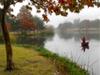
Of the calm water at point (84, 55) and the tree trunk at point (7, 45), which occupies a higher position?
the tree trunk at point (7, 45)

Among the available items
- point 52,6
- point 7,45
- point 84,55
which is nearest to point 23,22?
point 84,55

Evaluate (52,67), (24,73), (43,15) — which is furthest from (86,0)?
(52,67)

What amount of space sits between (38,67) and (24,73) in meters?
1.99

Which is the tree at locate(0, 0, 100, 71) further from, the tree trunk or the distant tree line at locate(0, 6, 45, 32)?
the distant tree line at locate(0, 6, 45, 32)

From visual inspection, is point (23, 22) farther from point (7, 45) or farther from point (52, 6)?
point (52, 6)

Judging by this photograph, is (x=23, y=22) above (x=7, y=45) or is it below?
below

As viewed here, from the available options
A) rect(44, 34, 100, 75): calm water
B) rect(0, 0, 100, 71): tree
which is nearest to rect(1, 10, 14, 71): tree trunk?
rect(0, 0, 100, 71): tree

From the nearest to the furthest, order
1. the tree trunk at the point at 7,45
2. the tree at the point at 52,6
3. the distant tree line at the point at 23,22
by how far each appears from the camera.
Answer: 1. the tree at the point at 52,6
2. the tree trunk at the point at 7,45
3. the distant tree line at the point at 23,22

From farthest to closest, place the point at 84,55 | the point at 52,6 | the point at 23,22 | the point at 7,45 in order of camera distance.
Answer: the point at 23,22
the point at 84,55
the point at 7,45
the point at 52,6

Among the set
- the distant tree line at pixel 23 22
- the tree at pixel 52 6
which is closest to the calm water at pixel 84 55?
the tree at pixel 52 6

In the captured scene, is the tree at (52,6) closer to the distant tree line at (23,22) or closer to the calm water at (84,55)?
the calm water at (84,55)

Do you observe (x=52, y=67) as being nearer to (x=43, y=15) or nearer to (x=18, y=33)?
(x=43, y=15)

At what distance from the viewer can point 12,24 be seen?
84312 mm

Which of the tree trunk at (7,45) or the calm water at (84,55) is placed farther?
the calm water at (84,55)
